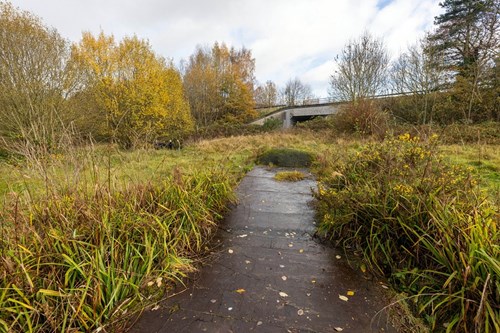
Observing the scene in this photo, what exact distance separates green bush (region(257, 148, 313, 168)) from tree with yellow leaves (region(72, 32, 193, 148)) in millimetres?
7504

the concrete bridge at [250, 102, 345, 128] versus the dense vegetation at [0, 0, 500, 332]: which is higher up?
the concrete bridge at [250, 102, 345, 128]

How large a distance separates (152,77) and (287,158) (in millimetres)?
10778

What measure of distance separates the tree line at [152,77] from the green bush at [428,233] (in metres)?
5.55

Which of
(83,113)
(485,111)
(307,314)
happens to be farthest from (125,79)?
(485,111)

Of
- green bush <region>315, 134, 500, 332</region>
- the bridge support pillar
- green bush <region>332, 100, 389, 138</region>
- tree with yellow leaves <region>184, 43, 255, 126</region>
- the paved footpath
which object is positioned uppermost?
tree with yellow leaves <region>184, 43, 255, 126</region>

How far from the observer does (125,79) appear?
13508mm

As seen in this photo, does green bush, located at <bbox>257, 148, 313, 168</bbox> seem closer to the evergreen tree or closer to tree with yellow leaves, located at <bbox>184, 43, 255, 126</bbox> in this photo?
the evergreen tree

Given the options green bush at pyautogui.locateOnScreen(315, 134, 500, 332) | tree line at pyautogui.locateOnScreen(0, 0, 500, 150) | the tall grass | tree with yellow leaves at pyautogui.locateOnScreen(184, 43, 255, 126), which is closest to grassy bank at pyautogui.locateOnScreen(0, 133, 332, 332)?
the tall grass

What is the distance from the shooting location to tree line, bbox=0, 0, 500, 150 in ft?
30.2

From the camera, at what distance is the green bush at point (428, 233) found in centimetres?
158

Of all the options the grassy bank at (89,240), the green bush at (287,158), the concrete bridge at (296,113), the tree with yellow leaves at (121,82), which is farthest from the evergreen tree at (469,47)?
the tree with yellow leaves at (121,82)

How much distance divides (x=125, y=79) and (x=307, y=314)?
14980 millimetres

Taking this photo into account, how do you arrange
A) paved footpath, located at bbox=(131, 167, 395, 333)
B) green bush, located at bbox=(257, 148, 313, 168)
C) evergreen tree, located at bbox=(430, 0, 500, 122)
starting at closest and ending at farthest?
paved footpath, located at bbox=(131, 167, 395, 333) < green bush, located at bbox=(257, 148, 313, 168) < evergreen tree, located at bbox=(430, 0, 500, 122)

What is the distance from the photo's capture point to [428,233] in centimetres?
211
